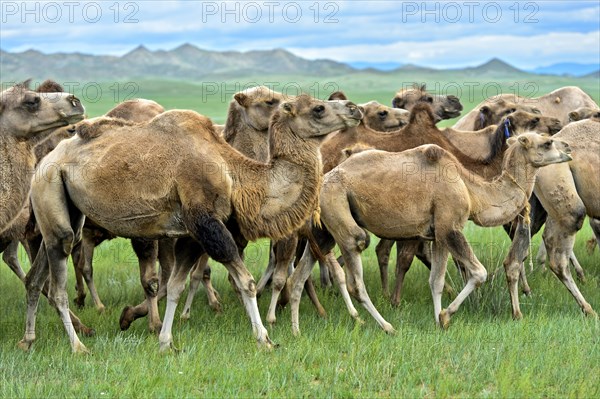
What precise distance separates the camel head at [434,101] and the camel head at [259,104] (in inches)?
169

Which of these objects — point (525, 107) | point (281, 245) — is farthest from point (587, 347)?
point (525, 107)

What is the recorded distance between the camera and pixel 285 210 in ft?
28.6

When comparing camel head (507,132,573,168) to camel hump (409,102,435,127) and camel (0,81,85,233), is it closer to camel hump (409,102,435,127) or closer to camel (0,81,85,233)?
camel hump (409,102,435,127)

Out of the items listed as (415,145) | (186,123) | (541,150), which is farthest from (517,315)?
(186,123)

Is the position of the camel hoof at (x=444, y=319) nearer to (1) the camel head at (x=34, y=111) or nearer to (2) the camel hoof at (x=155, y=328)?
(2) the camel hoof at (x=155, y=328)

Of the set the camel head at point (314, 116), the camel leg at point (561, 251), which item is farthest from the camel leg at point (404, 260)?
the camel head at point (314, 116)

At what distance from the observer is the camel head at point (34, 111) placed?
8695mm

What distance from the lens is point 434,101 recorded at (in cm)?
1471

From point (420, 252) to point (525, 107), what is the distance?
339 cm

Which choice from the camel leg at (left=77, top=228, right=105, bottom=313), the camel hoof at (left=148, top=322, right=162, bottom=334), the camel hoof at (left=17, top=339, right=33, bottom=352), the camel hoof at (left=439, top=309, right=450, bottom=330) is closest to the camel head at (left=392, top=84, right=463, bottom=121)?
the camel hoof at (left=439, top=309, right=450, bottom=330)

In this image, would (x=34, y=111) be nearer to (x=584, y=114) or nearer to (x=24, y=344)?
(x=24, y=344)

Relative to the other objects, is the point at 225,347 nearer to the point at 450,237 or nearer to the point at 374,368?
the point at 374,368

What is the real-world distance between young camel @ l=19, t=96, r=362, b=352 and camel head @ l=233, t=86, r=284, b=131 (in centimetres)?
152

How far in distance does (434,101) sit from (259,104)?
16.3 ft
